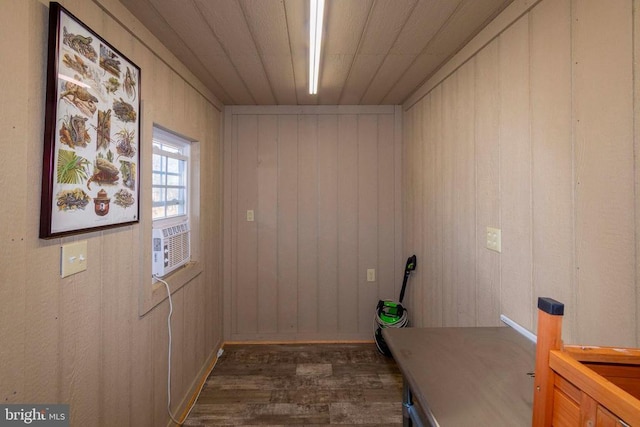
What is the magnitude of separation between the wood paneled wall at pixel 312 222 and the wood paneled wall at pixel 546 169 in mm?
974

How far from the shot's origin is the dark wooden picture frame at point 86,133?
99 cm

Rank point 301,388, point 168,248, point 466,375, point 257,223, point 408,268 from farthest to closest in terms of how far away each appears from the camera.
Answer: point 257,223, point 408,268, point 301,388, point 168,248, point 466,375

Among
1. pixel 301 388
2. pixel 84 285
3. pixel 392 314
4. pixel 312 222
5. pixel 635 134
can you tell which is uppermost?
pixel 635 134

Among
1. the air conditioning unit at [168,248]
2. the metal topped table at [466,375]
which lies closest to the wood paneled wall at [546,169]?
the metal topped table at [466,375]

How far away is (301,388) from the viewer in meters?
2.30

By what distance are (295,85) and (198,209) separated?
137 centimetres

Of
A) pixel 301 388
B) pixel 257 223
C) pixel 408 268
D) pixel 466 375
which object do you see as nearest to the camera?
pixel 466 375

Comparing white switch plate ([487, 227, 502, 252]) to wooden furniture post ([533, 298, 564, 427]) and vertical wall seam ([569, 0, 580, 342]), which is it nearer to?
vertical wall seam ([569, 0, 580, 342])

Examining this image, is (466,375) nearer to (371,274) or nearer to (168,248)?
(168,248)

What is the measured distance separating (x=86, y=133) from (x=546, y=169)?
1915 millimetres

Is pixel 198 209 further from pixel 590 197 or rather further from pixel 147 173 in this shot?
pixel 590 197

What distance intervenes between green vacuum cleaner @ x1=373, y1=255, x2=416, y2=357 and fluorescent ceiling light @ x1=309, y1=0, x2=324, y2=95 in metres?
1.87

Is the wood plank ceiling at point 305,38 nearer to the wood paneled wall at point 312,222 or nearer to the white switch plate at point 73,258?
the wood paneled wall at point 312,222

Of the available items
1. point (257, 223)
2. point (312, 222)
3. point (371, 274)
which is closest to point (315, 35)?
point (312, 222)
